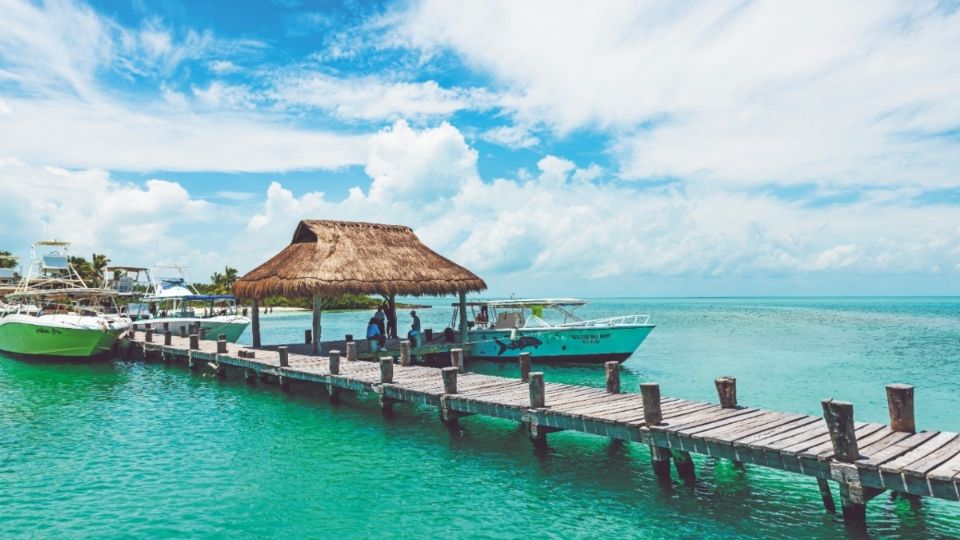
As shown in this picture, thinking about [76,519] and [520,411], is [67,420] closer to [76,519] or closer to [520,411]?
[76,519]

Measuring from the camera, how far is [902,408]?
8.69 meters

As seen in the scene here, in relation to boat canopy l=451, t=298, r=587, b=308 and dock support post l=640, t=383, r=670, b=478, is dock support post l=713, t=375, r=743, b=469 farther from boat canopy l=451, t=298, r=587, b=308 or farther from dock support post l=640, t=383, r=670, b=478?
boat canopy l=451, t=298, r=587, b=308

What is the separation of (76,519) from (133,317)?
102 ft

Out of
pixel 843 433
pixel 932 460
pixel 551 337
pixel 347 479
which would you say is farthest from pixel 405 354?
pixel 932 460

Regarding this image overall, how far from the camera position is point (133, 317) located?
119 feet

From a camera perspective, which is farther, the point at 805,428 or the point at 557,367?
the point at 557,367

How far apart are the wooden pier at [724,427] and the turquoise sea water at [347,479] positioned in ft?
2.37

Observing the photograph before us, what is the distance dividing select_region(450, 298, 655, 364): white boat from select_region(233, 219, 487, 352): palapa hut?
56.2 inches

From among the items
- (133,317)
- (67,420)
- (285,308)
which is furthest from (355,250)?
(285,308)

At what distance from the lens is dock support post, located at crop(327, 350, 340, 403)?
16234 mm

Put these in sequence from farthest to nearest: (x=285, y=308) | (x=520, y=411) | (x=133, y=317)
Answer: (x=285, y=308) < (x=133, y=317) < (x=520, y=411)

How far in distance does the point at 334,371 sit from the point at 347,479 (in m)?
5.90

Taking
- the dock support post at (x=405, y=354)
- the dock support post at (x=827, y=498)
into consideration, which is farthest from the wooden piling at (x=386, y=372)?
the dock support post at (x=827, y=498)

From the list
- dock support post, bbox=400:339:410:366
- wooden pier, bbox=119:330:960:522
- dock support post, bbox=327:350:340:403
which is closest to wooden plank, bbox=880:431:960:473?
wooden pier, bbox=119:330:960:522
